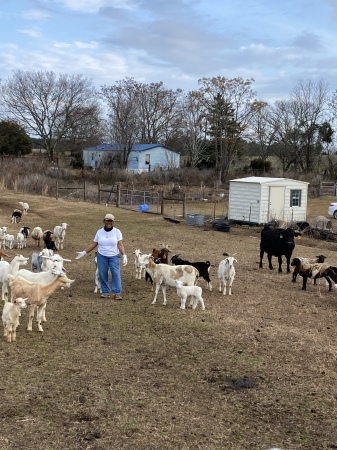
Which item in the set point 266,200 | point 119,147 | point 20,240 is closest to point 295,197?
point 266,200

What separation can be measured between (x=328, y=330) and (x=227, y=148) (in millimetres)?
49721

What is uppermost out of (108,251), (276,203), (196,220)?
(276,203)

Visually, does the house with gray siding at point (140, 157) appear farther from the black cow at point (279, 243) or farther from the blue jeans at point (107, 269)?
the blue jeans at point (107, 269)

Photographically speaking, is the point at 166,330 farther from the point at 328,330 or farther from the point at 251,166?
the point at 251,166

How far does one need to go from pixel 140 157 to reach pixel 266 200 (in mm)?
36580

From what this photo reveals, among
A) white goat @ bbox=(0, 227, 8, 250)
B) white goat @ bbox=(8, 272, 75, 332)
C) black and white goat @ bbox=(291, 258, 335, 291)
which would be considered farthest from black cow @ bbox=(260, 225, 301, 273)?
white goat @ bbox=(0, 227, 8, 250)

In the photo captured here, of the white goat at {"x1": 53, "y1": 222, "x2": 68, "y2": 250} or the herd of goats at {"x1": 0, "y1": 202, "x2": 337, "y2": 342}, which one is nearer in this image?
the herd of goats at {"x1": 0, "y1": 202, "x2": 337, "y2": 342}

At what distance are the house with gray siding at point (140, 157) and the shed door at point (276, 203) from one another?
3415cm

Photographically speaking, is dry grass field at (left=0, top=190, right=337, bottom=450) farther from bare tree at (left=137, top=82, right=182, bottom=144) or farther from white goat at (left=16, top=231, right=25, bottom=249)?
bare tree at (left=137, top=82, right=182, bottom=144)

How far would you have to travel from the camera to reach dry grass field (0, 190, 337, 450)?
5.41m

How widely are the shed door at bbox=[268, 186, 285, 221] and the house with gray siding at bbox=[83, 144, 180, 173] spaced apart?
34.1m

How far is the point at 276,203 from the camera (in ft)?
92.1

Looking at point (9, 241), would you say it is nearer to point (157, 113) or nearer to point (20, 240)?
point (20, 240)

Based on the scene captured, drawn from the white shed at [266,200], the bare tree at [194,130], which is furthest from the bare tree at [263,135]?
the white shed at [266,200]
